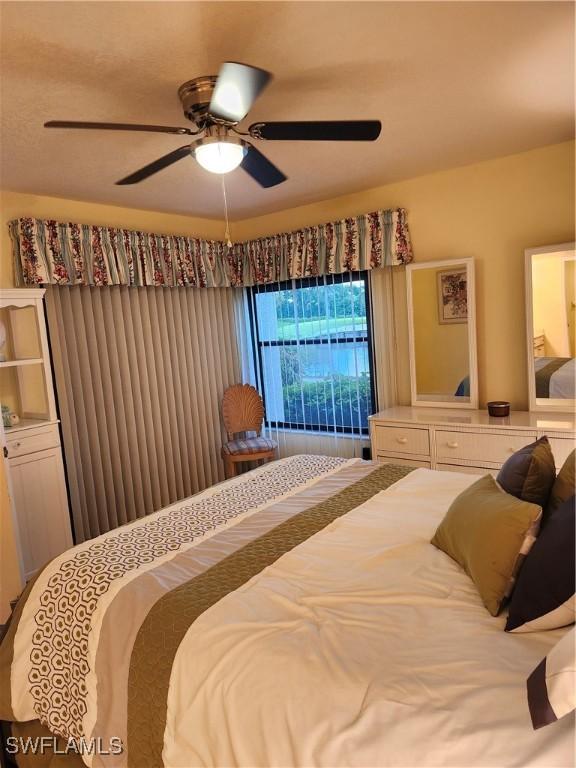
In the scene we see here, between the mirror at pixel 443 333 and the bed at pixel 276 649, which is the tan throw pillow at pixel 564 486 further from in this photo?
the mirror at pixel 443 333

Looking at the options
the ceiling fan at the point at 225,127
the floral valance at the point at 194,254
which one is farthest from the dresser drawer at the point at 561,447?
the ceiling fan at the point at 225,127

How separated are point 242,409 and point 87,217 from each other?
6.69 feet

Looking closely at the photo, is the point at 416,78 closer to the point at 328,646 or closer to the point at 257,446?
the point at 328,646

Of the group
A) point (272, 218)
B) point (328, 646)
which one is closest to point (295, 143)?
point (272, 218)

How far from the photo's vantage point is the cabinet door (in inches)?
120

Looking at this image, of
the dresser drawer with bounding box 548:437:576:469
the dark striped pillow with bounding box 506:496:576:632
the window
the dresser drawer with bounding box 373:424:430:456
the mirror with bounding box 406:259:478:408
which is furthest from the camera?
the window

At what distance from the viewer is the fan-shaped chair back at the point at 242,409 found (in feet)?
15.1

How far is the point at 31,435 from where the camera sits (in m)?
→ 3.11

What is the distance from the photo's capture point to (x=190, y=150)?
77.3 inches

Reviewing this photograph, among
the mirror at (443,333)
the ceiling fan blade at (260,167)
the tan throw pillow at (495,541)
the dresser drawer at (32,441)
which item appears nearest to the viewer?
the tan throw pillow at (495,541)

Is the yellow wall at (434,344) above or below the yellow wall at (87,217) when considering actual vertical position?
below

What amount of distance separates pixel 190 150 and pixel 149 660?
1.78 meters

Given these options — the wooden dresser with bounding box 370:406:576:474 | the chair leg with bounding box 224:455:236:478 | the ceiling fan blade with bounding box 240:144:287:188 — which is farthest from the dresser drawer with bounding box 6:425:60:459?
the wooden dresser with bounding box 370:406:576:474

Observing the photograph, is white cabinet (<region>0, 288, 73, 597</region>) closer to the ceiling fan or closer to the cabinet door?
the cabinet door
